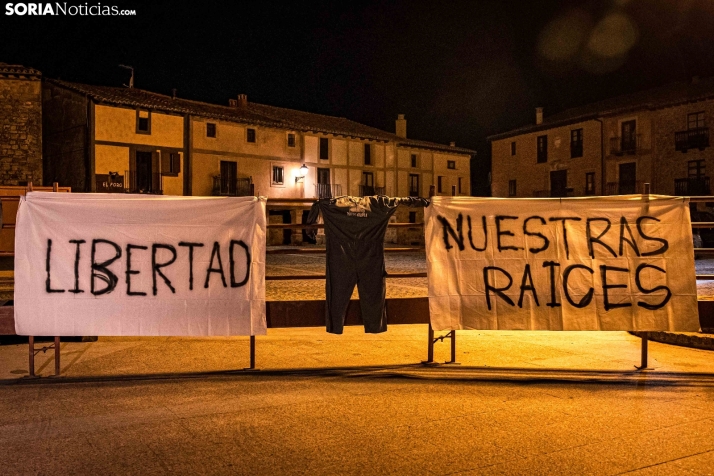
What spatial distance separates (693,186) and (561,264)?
1596 inches

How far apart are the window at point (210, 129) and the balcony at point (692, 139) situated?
31181mm

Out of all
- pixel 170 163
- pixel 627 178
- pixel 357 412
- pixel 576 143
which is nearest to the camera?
pixel 357 412

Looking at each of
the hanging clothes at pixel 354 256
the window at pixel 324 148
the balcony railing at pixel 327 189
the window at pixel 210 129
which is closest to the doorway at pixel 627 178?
the balcony railing at pixel 327 189

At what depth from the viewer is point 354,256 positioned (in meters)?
7.03

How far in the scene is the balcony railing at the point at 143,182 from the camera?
37.9 meters

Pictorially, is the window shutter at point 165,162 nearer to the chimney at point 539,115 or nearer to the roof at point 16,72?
the roof at point 16,72

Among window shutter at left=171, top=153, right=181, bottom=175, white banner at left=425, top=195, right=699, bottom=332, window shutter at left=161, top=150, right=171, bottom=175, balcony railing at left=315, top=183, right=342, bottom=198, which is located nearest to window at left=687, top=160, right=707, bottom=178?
balcony railing at left=315, top=183, right=342, bottom=198

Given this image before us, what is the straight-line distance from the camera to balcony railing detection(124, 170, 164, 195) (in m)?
37.9

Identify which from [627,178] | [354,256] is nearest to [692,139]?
[627,178]

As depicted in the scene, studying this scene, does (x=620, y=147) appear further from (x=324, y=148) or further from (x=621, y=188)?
(x=324, y=148)

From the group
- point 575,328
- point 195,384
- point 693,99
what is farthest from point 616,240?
point 693,99

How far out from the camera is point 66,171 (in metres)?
38.1

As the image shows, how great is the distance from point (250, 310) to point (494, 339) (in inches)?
149

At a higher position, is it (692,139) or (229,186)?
(692,139)
